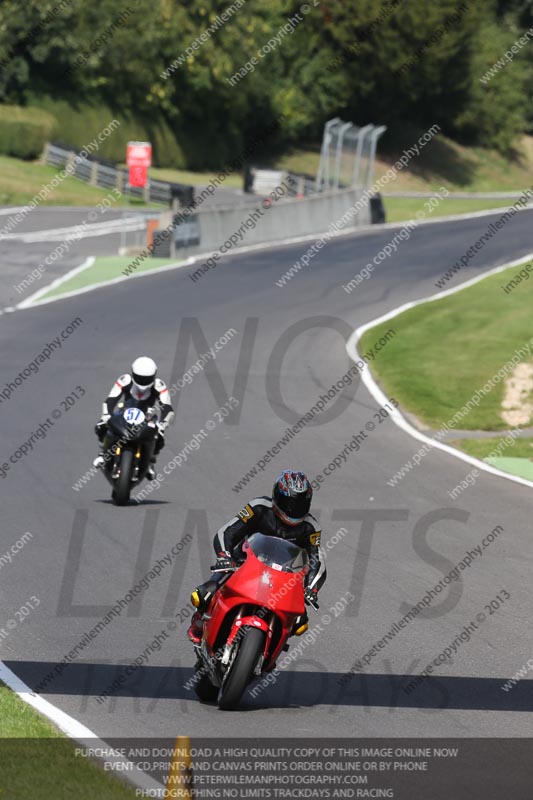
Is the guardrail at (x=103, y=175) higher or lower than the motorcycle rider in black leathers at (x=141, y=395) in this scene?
lower

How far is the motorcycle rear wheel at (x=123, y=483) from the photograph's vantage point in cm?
1602

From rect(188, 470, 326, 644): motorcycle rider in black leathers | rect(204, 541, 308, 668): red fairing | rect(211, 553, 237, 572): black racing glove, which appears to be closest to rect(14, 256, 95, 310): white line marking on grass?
rect(188, 470, 326, 644): motorcycle rider in black leathers

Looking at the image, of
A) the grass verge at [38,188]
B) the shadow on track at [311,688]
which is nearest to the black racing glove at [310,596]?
the shadow on track at [311,688]

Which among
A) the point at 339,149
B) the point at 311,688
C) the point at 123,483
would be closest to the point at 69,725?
the point at 311,688

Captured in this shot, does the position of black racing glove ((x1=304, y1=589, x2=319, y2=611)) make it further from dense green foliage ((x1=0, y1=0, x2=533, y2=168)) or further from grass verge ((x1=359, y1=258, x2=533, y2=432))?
dense green foliage ((x1=0, y1=0, x2=533, y2=168))

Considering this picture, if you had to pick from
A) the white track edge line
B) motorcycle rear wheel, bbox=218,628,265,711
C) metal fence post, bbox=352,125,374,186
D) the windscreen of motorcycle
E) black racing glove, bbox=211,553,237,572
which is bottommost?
the white track edge line

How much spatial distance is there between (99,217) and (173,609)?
3761cm

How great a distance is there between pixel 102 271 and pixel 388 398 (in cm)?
1407

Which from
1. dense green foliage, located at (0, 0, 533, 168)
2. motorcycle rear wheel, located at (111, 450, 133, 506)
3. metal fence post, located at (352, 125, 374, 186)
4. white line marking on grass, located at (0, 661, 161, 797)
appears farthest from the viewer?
dense green foliage, located at (0, 0, 533, 168)

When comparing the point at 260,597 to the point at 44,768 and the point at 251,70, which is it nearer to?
the point at 44,768

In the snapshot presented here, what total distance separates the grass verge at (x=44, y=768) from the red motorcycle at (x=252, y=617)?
1265mm

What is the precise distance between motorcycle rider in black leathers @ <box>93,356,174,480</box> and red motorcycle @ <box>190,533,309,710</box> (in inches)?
295

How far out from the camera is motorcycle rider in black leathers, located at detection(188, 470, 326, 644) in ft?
30.3

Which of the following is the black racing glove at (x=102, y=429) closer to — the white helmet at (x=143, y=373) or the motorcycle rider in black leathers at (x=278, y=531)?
the white helmet at (x=143, y=373)
